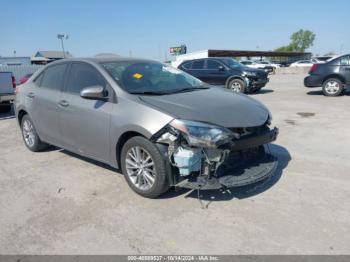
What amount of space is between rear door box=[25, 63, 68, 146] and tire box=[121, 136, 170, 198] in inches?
63.6

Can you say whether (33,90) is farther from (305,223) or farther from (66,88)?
(305,223)

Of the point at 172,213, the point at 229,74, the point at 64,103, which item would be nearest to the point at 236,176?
the point at 172,213

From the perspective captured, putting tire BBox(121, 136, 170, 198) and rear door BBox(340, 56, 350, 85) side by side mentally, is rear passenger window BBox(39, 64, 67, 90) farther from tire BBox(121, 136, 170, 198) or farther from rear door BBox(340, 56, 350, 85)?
rear door BBox(340, 56, 350, 85)

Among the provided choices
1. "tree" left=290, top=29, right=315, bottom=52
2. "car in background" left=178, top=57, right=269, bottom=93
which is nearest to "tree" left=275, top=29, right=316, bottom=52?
"tree" left=290, top=29, right=315, bottom=52

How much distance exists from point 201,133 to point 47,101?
293cm

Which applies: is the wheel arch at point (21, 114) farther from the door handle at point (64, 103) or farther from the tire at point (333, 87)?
the tire at point (333, 87)

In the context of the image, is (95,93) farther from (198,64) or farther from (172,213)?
(198,64)

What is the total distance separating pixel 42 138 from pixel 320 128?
568 cm

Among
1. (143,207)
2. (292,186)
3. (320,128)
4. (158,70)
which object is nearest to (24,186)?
(143,207)

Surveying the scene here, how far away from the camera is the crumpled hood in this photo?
352 centimetres

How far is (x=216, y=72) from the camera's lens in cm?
1351

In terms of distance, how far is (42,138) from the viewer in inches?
217

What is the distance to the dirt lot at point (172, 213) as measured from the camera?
9.60 ft

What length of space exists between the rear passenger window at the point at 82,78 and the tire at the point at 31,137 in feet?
4.94
